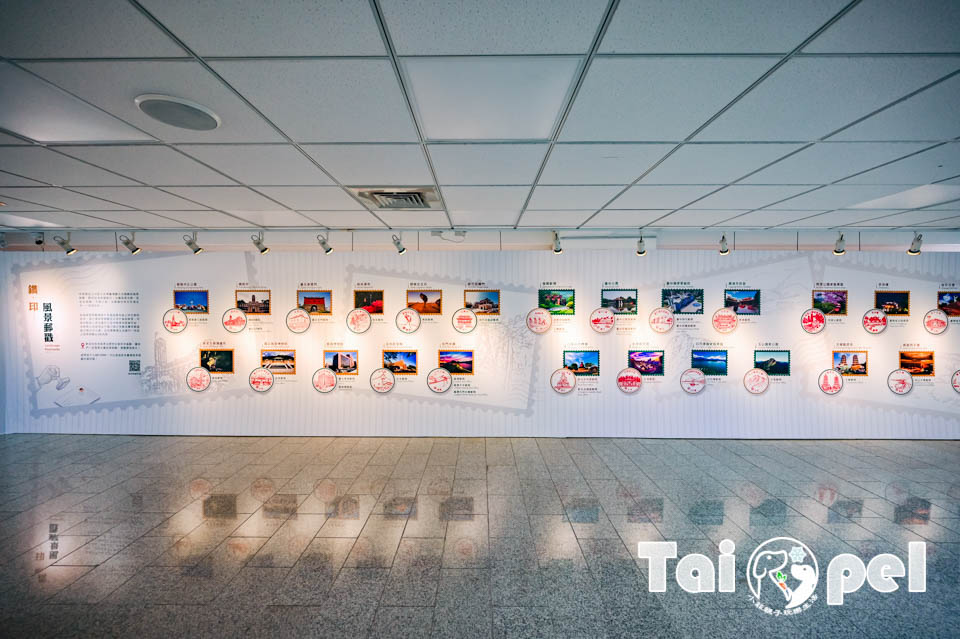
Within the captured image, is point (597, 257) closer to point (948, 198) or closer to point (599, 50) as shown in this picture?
point (948, 198)

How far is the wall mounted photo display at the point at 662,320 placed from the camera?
18.9 feet

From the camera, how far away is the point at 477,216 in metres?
4.64

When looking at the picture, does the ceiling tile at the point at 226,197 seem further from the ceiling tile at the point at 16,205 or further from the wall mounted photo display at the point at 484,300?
the wall mounted photo display at the point at 484,300

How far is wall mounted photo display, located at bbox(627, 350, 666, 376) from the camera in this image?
19.0 feet

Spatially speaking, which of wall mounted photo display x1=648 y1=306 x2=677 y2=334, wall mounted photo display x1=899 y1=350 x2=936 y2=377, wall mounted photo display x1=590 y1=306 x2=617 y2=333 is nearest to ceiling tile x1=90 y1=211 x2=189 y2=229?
wall mounted photo display x1=590 y1=306 x2=617 y2=333

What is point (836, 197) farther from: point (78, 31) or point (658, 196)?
point (78, 31)

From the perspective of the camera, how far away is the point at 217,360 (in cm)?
586

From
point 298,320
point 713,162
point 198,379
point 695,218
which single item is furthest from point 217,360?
point 695,218

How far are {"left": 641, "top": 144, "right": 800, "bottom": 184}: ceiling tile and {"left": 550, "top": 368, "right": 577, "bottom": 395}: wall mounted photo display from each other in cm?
314

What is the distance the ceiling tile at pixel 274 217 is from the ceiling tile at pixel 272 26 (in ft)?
9.70

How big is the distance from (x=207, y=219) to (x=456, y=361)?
3.82 m

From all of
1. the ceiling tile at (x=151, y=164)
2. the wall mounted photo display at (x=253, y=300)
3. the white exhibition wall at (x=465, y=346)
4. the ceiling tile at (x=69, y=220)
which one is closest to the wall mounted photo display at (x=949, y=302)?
the white exhibition wall at (x=465, y=346)

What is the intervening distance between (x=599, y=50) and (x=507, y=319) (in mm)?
4257

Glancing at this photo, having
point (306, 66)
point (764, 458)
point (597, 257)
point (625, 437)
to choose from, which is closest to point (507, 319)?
point (597, 257)
